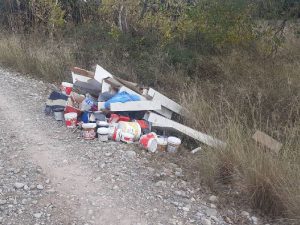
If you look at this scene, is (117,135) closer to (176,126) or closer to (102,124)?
(102,124)

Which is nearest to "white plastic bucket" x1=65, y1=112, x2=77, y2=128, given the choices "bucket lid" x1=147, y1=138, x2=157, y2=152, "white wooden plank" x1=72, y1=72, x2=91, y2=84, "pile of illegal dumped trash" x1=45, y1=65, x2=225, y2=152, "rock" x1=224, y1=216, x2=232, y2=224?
"pile of illegal dumped trash" x1=45, y1=65, x2=225, y2=152

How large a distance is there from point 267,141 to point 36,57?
17.2 feet

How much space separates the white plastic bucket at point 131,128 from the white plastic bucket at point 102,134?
240 mm

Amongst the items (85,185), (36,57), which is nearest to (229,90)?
(85,185)

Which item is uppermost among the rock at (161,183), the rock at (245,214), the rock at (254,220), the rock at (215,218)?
the rock at (161,183)

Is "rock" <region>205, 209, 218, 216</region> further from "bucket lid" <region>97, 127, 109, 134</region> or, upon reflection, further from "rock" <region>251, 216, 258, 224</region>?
"bucket lid" <region>97, 127, 109, 134</region>

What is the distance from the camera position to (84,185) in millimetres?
3516

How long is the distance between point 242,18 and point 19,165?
5040 mm

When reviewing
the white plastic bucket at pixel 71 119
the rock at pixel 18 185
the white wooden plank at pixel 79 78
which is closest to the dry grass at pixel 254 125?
the white plastic bucket at pixel 71 119

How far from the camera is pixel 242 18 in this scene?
7.12 metres

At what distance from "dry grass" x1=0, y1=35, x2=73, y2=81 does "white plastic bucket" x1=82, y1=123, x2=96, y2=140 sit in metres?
2.90

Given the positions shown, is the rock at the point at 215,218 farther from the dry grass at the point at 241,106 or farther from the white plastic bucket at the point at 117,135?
the white plastic bucket at the point at 117,135

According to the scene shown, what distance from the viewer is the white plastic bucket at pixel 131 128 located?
→ 459 centimetres

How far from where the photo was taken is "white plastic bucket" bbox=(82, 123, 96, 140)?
4.45 metres
